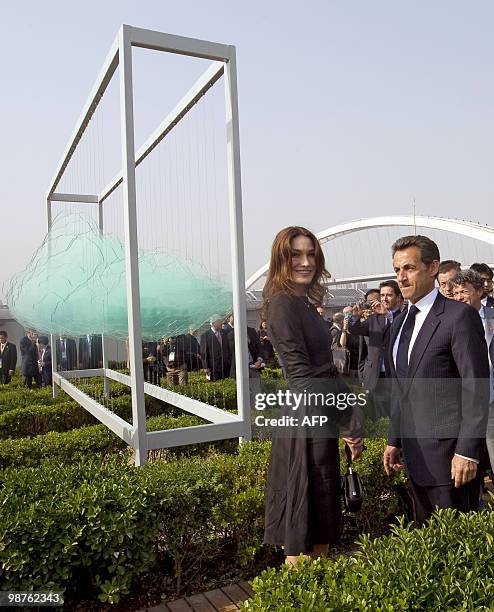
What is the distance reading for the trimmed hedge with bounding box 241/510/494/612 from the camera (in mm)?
2148

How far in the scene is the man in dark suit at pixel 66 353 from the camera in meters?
12.0

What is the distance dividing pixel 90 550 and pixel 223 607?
91 cm

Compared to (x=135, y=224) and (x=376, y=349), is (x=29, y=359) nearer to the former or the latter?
(x=376, y=349)

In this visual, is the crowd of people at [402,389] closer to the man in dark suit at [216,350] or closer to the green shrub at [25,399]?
the man in dark suit at [216,350]

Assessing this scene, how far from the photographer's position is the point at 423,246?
3025 millimetres

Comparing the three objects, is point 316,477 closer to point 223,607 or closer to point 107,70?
point 223,607

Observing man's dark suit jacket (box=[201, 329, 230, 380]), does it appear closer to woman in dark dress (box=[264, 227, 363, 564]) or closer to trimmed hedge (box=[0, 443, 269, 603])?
trimmed hedge (box=[0, 443, 269, 603])

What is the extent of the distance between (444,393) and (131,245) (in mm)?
2867

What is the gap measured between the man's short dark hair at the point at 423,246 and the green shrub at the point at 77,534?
2199 mm

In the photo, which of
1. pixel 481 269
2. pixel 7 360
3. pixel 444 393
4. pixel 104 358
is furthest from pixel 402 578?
pixel 7 360

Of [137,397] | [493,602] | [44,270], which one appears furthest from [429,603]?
[44,270]

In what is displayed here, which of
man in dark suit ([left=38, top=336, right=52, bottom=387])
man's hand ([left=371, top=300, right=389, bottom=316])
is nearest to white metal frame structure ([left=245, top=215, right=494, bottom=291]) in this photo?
man in dark suit ([left=38, top=336, right=52, bottom=387])

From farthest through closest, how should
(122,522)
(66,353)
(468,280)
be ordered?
(66,353), (468,280), (122,522)

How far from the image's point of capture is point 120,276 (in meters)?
7.51
